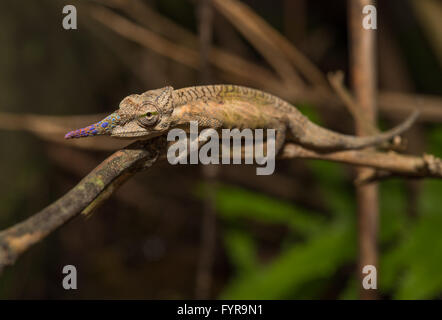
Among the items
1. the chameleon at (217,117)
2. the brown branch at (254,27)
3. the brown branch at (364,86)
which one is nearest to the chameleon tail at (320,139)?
the chameleon at (217,117)

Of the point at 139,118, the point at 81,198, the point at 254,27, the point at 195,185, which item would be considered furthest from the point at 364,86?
the point at 195,185

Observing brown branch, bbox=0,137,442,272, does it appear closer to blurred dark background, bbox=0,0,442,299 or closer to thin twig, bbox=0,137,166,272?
thin twig, bbox=0,137,166,272

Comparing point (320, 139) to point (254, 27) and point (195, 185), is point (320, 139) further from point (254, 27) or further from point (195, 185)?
point (195, 185)

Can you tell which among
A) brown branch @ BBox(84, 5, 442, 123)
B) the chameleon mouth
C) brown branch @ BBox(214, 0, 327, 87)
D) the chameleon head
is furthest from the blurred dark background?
the chameleon mouth

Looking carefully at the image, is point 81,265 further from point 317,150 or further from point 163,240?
point 317,150

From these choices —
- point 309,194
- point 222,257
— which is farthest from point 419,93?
point 222,257

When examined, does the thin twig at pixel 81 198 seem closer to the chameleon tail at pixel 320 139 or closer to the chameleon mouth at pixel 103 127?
the chameleon mouth at pixel 103 127
